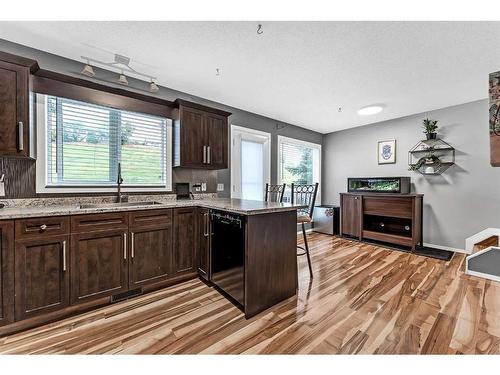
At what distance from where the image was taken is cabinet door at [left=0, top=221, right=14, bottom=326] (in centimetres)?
159

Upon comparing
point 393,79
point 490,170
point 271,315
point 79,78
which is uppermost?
point 393,79

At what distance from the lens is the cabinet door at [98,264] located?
1.87m

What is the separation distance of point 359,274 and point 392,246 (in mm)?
1657

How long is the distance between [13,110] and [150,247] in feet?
5.36

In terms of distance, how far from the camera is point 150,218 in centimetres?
226

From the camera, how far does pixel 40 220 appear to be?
1.71 meters

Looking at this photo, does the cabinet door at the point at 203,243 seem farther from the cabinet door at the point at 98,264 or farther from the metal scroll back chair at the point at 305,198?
the metal scroll back chair at the point at 305,198

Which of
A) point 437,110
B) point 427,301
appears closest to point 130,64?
point 427,301

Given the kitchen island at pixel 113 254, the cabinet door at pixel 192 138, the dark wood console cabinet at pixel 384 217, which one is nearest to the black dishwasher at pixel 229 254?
the kitchen island at pixel 113 254

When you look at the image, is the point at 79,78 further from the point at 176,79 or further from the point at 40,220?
the point at 40,220

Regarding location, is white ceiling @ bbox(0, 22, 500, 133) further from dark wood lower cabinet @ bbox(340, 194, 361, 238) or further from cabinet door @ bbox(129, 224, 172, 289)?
dark wood lower cabinet @ bbox(340, 194, 361, 238)

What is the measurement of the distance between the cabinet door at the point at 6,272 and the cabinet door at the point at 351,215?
4723 millimetres

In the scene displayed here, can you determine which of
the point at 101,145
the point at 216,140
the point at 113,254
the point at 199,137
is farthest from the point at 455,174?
the point at 101,145
